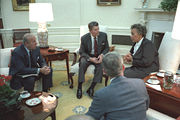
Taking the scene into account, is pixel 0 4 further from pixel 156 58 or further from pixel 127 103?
pixel 127 103

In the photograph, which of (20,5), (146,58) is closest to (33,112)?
(146,58)

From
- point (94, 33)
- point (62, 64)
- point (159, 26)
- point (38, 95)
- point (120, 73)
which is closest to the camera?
point (120, 73)

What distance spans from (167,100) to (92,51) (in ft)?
5.51

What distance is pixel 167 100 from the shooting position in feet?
5.67

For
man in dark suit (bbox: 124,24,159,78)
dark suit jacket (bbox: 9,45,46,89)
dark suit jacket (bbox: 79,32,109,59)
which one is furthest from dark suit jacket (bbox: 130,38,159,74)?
dark suit jacket (bbox: 9,45,46,89)

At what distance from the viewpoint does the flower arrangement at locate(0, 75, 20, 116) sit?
158 centimetres

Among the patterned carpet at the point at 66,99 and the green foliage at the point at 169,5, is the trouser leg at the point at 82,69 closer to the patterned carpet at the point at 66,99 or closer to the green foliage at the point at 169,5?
the patterned carpet at the point at 66,99

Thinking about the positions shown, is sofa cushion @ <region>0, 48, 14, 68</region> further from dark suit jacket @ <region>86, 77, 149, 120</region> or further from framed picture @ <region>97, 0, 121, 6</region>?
framed picture @ <region>97, 0, 121, 6</region>

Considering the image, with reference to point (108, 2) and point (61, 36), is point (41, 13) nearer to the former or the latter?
point (61, 36)

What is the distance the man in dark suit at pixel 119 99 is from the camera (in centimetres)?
114

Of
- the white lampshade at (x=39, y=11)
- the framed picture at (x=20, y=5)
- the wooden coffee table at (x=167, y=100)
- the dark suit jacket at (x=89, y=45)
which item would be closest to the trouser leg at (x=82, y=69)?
the dark suit jacket at (x=89, y=45)

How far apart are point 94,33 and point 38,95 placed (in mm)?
1447

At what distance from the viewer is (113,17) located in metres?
4.36

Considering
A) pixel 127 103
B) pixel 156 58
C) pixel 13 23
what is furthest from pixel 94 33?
pixel 13 23
